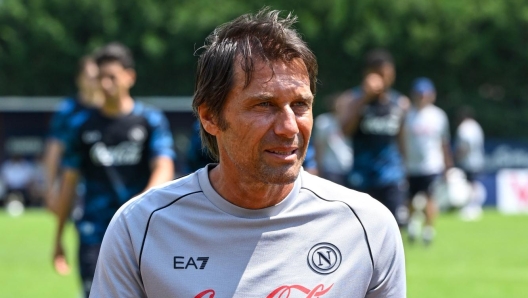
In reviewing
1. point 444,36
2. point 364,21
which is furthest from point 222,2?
point 444,36

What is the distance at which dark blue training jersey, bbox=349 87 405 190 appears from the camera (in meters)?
11.5

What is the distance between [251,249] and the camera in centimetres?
332

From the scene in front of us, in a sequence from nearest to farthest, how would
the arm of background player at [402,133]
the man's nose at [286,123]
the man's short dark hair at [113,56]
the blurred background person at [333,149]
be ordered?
1. the man's nose at [286,123]
2. the man's short dark hair at [113,56]
3. the arm of background player at [402,133]
4. the blurred background person at [333,149]

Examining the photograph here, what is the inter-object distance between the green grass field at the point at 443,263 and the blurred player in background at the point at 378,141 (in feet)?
3.59

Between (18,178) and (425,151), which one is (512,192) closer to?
(425,151)

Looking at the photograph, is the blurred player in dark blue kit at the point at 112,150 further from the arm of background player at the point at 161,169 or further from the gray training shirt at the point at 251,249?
the gray training shirt at the point at 251,249

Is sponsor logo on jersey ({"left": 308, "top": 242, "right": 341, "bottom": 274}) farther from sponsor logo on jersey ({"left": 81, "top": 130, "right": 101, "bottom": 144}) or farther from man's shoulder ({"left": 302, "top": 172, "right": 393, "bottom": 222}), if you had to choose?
sponsor logo on jersey ({"left": 81, "top": 130, "right": 101, "bottom": 144})

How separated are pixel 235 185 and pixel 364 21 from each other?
4530cm

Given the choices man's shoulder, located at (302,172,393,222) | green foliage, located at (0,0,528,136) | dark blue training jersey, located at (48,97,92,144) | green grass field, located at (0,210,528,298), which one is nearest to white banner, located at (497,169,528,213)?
green grass field, located at (0,210,528,298)

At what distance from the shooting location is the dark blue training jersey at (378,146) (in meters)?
11.5

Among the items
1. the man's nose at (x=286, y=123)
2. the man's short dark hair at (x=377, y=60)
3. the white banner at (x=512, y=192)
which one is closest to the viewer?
the man's nose at (x=286, y=123)

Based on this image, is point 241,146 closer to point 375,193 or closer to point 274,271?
point 274,271

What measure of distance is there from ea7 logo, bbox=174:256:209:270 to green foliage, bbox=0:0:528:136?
1624 inches

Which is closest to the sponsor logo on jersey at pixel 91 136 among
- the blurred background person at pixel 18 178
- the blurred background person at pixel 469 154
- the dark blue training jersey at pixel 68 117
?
the dark blue training jersey at pixel 68 117
